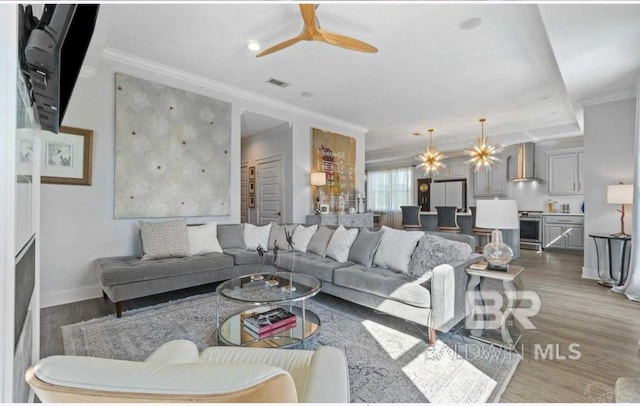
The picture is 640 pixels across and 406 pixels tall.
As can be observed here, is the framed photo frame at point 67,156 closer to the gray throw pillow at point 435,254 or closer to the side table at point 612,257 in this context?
the gray throw pillow at point 435,254

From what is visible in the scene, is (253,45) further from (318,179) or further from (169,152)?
(318,179)

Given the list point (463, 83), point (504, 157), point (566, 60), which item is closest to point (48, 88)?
point (566, 60)

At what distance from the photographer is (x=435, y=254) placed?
8.41ft

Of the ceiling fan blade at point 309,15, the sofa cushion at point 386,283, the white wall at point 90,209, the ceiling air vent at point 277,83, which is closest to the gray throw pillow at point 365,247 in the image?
the sofa cushion at point 386,283

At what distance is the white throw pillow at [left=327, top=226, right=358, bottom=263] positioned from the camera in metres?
3.28

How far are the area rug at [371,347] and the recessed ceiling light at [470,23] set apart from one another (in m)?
2.90

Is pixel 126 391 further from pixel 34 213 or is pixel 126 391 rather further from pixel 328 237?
pixel 328 237

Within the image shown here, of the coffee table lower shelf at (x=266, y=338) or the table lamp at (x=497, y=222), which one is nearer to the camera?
the coffee table lower shelf at (x=266, y=338)

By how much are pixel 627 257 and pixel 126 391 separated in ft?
18.3

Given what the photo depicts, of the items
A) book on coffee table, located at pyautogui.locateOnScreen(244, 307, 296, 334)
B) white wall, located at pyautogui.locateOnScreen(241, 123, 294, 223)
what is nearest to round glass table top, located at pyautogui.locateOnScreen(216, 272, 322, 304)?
book on coffee table, located at pyautogui.locateOnScreen(244, 307, 296, 334)

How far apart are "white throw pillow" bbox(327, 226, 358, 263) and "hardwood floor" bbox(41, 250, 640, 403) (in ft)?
5.39

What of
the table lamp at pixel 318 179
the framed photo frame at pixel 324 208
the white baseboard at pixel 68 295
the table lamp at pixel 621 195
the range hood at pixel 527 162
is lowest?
the white baseboard at pixel 68 295

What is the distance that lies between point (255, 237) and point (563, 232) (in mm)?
7000

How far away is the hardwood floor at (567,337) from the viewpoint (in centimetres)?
169
